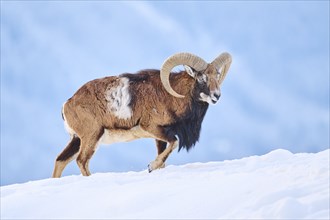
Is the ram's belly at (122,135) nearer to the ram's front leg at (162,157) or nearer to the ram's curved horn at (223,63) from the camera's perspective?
the ram's front leg at (162,157)

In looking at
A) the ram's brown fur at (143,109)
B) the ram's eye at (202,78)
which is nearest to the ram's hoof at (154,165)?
the ram's brown fur at (143,109)

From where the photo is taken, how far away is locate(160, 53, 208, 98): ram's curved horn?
15.2 m

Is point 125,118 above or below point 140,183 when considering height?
above

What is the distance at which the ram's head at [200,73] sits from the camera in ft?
49.4

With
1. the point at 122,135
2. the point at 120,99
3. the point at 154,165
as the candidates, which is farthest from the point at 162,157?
the point at 120,99

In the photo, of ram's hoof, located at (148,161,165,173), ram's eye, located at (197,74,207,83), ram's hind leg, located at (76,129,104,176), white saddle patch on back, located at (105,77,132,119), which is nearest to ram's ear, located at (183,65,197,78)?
ram's eye, located at (197,74,207,83)

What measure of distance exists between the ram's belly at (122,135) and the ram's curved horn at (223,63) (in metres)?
2.08

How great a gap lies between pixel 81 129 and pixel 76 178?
2.16 meters

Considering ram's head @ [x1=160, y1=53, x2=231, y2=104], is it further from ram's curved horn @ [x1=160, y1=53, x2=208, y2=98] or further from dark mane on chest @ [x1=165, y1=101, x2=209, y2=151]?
dark mane on chest @ [x1=165, y1=101, x2=209, y2=151]

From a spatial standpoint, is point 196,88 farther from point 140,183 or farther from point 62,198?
point 62,198

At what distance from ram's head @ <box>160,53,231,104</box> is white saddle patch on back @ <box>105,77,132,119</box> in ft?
2.71

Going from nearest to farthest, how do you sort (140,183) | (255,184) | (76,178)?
(255,184)
(140,183)
(76,178)

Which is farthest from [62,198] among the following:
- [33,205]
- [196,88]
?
[196,88]

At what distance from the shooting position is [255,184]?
10234mm
